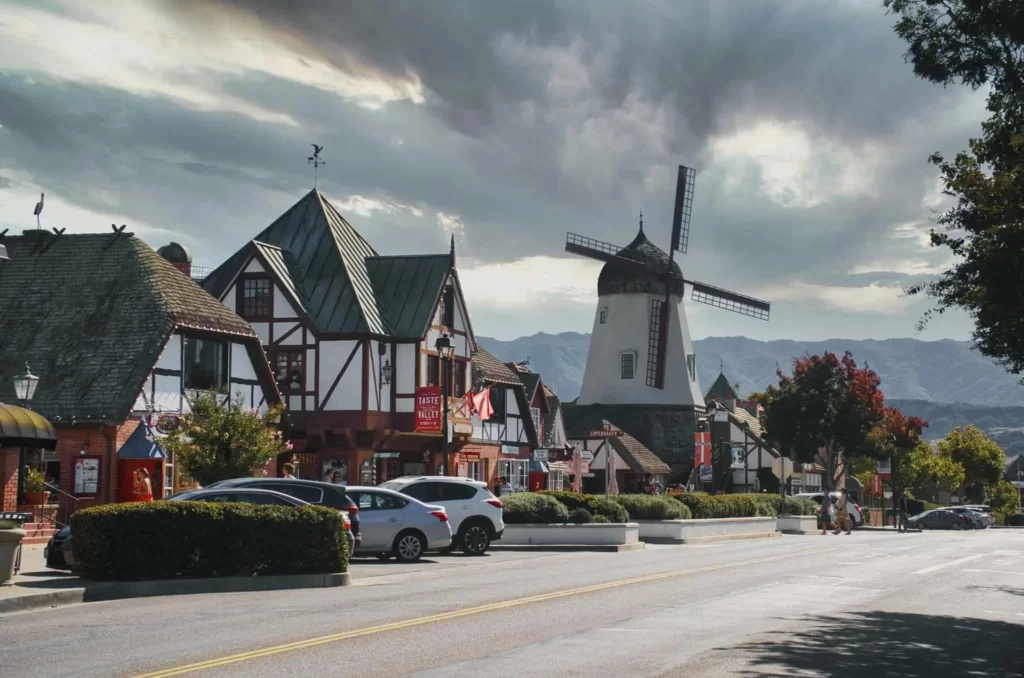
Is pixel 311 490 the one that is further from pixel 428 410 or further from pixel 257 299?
pixel 257 299

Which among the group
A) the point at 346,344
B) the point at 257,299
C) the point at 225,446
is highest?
the point at 257,299

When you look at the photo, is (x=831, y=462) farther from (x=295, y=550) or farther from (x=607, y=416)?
(x=295, y=550)

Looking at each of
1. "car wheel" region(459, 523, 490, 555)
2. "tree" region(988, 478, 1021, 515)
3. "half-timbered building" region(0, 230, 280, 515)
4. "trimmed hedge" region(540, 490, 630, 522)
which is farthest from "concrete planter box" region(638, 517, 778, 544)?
"tree" region(988, 478, 1021, 515)

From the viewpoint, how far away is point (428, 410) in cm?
4616

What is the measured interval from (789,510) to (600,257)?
81.9 feet

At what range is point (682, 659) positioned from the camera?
41.5 ft

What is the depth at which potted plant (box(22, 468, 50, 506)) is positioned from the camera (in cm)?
3238

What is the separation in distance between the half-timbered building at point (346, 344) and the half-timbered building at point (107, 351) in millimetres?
4562

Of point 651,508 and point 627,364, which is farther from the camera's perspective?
point 627,364

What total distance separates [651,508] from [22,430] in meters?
22.9

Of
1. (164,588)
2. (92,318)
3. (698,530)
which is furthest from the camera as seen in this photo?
(698,530)

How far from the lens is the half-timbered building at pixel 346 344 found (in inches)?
1849

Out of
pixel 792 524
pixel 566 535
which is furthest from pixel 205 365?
pixel 792 524

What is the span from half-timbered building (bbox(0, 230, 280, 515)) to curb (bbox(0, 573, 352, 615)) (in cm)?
1363
